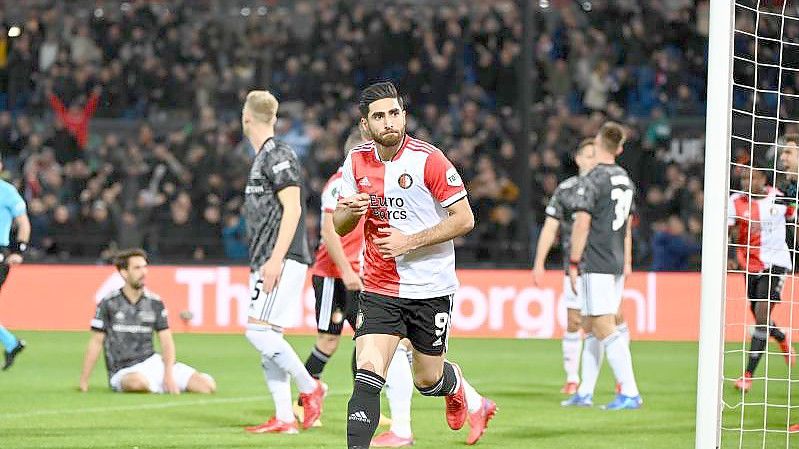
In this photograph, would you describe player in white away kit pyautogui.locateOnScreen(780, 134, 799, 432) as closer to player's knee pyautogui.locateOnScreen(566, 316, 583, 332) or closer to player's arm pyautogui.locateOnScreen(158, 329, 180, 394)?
player's knee pyautogui.locateOnScreen(566, 316, 583, 332)

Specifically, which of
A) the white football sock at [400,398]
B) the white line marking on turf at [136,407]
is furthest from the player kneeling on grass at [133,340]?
the white football sock at [400,398]

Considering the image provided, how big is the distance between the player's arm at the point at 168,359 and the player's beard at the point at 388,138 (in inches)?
198

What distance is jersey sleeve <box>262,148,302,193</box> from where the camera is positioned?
339 inches

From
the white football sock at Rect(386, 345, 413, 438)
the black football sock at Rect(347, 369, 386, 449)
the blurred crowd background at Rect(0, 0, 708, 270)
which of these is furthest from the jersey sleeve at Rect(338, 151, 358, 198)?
the blurred crowd background at Rect(0, 0, 708, 270)

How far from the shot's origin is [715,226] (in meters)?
6.48

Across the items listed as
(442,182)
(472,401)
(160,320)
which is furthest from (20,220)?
(442,182)

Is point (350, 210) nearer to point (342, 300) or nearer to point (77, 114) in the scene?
point (342, 300)

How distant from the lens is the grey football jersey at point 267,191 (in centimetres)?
863

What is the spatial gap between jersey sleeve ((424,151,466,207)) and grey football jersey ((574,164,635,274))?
4193mm

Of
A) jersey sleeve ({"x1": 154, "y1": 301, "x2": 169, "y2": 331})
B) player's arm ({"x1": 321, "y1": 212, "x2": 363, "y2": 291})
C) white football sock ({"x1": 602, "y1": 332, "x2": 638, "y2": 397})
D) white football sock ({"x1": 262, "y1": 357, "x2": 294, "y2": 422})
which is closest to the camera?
white football sock ({"x1": 262, "y1": 357, "x2": 294, "y2": 422})

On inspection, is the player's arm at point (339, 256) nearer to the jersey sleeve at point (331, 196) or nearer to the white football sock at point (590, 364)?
the jersey sleeve at point (331, 196)

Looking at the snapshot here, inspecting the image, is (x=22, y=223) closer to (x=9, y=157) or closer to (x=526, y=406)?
(x=526, y=406)

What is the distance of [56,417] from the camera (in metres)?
9.92

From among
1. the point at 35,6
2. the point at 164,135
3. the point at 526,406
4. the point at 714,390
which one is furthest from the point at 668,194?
the point at 714,390
